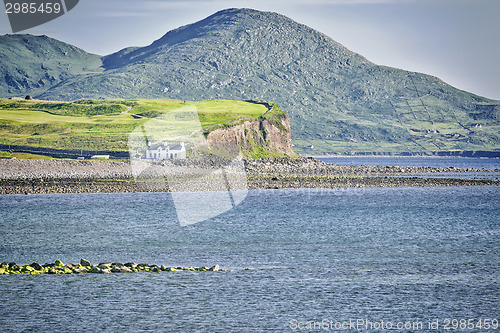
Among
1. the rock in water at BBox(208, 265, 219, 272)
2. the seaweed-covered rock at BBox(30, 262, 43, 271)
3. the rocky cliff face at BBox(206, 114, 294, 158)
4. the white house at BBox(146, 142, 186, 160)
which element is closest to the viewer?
the seaweed-covered rock at BBox(30, 262, 43, 271)

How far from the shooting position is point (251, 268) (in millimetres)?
30969

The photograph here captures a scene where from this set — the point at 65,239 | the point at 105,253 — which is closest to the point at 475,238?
the point at 105,253

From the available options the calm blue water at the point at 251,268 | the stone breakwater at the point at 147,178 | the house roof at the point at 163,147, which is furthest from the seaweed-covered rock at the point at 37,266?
the house roof at the point at 163,147

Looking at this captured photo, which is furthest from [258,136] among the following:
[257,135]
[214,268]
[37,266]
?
[37,266]

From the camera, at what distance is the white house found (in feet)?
372

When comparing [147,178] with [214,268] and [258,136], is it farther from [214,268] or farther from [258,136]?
[214,268]

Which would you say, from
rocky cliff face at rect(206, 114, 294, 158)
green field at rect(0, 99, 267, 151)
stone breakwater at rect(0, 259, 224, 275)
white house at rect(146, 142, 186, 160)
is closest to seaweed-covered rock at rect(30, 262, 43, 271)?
→ stone breakwater at rect(0, 259, 224, 275)

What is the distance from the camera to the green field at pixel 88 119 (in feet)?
427

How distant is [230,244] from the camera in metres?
39.5

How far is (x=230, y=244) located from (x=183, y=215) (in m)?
19.7

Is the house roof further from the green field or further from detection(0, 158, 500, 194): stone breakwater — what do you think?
the green field

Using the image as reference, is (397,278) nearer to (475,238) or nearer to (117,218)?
(475,238)

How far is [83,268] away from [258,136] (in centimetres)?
12168

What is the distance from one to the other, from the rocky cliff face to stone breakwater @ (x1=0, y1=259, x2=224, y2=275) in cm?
10076
